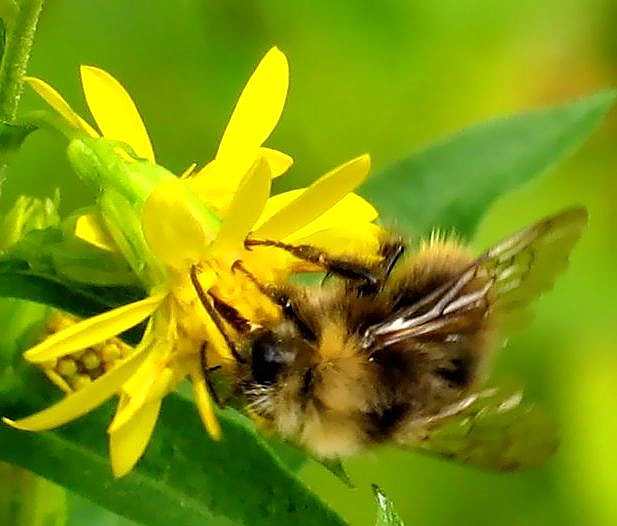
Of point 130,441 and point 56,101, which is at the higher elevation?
point 56,101

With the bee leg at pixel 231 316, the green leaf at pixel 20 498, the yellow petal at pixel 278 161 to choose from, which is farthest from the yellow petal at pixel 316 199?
the green leaf at pixel 20 498

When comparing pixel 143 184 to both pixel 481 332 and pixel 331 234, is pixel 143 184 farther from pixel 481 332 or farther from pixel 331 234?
pixel 481 332

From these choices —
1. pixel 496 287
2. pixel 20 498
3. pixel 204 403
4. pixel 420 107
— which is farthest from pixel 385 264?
pixel 420 107

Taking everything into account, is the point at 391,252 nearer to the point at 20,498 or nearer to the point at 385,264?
the point at 385,264

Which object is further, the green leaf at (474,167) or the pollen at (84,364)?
the green leaf at (474,167)

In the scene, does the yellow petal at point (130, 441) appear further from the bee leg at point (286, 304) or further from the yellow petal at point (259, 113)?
the yellow petal at point (259, 113)

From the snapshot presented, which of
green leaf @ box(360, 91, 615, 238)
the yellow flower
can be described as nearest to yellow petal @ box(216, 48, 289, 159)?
the yellow flower
